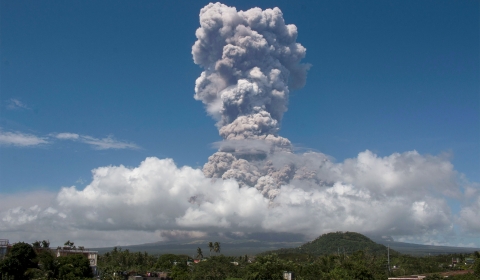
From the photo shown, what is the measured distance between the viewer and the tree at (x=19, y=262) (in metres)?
60.0

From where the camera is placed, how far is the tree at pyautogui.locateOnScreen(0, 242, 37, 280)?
5996cm

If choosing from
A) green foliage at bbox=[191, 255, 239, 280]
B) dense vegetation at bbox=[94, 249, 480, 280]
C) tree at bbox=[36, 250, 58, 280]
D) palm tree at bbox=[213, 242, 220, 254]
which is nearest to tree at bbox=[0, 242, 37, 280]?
tree at bbox=[36, 250, 58, 280]

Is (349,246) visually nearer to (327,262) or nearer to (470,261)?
(470,261)

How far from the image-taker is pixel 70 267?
201 feet

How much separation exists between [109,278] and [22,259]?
1221 centimetres

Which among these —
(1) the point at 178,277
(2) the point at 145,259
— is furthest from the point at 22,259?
(2) the point at 145,259

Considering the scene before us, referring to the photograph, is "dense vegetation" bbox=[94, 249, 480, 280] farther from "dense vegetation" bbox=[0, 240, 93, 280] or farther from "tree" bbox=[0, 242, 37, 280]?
"tree" bbox=[0, 242, 37, 280]

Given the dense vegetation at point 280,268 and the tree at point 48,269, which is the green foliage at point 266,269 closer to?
the dense vegetation at point 280,268

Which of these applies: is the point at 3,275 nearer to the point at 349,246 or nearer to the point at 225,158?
the point at 225,158

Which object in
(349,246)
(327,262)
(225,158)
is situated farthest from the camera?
(349,246)

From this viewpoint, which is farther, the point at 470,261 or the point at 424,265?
the point at 470,261

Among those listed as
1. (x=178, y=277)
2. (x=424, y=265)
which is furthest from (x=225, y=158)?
(x=178, y=277)

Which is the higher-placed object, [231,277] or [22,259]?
[22,259]

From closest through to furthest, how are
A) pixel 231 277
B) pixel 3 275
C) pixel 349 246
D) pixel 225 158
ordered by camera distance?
pixel 3 275
pixel 231 277
pixel 225 158
pixel 349 246
